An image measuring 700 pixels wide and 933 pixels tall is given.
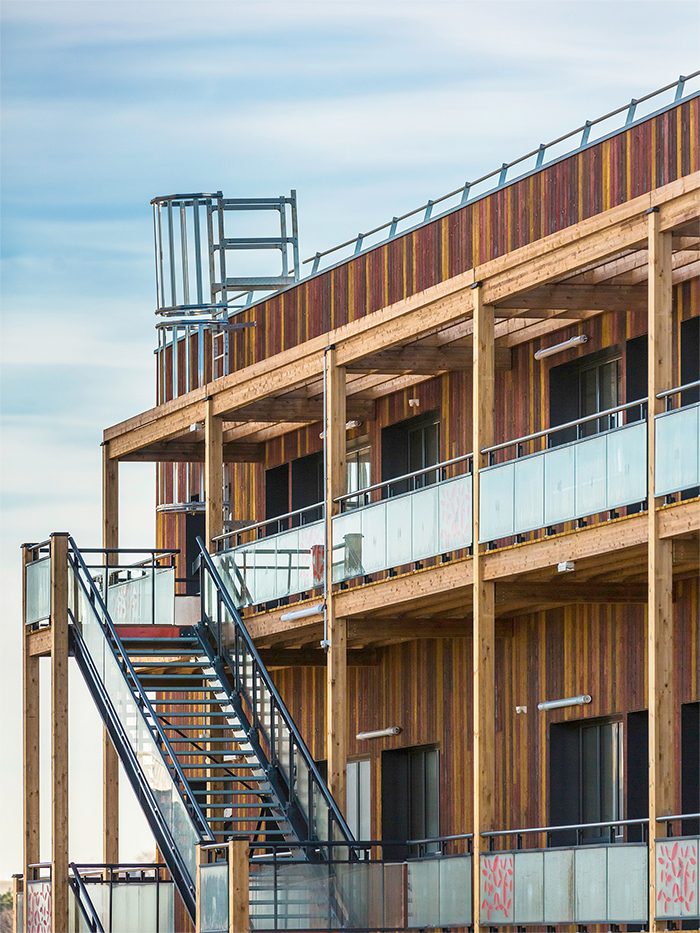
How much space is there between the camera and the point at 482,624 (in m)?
26.1

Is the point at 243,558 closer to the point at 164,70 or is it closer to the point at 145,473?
the point at 164,70

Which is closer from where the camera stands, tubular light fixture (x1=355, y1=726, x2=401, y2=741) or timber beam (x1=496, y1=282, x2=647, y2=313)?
timber beam (x1=496, y1=282, x2=647, y2=313)

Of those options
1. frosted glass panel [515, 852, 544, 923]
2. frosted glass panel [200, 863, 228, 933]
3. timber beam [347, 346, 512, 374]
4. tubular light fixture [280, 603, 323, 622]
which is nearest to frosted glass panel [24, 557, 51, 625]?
tubular light fixture [280, 603, 323, 622]

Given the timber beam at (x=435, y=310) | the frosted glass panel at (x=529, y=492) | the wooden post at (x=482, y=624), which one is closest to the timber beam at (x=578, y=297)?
the timber beam at (x=435, y=310)

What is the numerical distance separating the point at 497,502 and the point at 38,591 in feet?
34.7

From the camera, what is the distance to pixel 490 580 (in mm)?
26391

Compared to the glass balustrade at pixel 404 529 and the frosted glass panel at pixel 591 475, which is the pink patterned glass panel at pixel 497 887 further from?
the frosted glass panel at pixel 591 475

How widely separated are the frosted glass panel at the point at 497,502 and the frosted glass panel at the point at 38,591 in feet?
30.7

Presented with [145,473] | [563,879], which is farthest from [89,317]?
[563,879]

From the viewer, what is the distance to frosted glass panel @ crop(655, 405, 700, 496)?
72.9 ft

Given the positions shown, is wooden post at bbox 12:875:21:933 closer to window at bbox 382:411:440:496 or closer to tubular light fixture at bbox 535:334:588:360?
window at bbox 382:411:440:496

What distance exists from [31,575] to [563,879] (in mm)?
13438

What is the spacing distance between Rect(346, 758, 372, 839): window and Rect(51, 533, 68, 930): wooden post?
4.73 metres

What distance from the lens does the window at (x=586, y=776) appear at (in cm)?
2759
